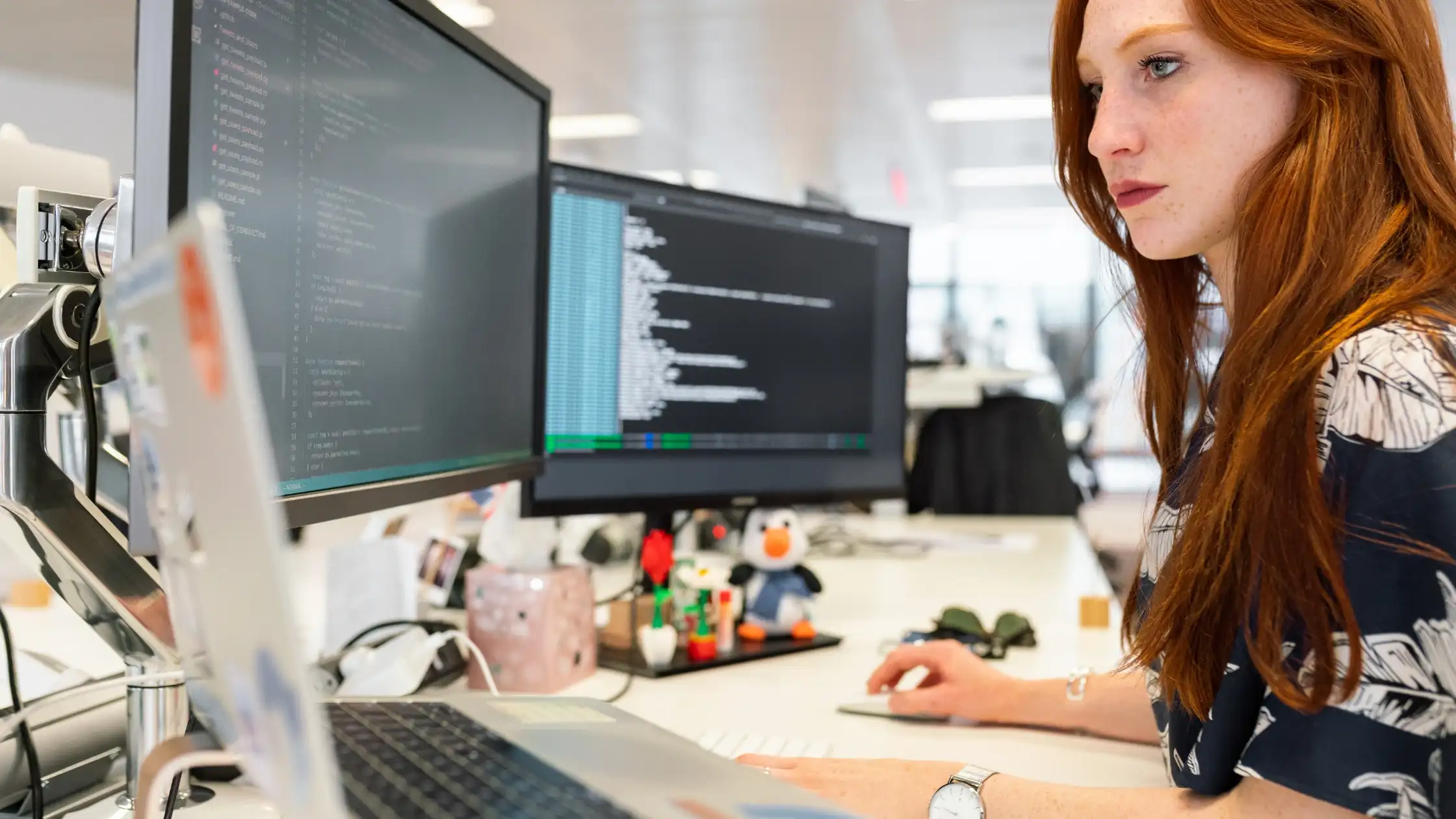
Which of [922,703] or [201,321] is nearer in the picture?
[201,321]

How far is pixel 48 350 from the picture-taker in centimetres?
63

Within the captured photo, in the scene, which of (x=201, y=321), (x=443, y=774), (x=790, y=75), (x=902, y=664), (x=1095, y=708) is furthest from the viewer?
(x=790, y=75)

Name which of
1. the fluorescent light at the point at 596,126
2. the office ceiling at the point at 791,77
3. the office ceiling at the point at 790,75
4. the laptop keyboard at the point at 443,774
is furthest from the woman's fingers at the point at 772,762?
the fluorescent light at the point at 596,126

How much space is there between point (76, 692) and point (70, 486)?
193mm

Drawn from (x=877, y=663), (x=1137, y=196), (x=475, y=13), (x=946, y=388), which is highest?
(x=475, y=13)

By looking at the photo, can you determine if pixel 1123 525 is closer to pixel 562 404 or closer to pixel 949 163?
pixel 949 163

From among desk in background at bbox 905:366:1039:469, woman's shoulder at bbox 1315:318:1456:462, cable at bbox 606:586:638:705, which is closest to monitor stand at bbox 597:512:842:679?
cable at bbox 606:586:638:705

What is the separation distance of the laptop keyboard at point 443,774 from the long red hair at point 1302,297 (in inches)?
14.2

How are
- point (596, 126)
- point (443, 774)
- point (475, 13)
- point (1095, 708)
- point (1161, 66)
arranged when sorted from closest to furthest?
point (443, 774) → point (1161, 66) → point (1095, 708) → point (475, 13) → point (596, 126)

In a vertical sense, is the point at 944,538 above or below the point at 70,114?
below

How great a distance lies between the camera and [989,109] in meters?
6.52

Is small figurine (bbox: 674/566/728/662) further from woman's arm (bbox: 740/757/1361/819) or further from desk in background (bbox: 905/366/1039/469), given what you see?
desk in background (bbox: 905/366/1039/469)

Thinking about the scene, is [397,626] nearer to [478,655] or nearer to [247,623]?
[478,655]

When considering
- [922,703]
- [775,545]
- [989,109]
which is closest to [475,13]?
[989,109]
